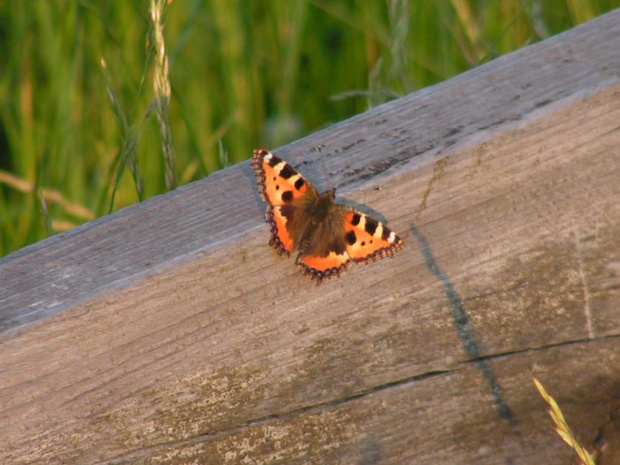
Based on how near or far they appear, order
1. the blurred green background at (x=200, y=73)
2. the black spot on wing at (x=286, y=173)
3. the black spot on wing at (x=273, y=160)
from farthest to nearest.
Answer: the blurred green background at (x=200, y=73)
the black spot on wing at (x=286, y=173)
the black spot on wing at (x=273, y=160)

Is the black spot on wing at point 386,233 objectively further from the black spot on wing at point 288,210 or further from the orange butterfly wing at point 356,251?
the black spot on wing at point 288,210

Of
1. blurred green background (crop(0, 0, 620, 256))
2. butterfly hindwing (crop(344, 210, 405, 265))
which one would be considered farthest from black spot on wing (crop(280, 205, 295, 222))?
blurred green background (crop(0, 0, 620, 256))

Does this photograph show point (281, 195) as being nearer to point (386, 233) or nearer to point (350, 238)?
point (350, 238)

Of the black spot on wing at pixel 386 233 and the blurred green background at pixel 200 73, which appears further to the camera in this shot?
the blurred green background at pixel 200 73

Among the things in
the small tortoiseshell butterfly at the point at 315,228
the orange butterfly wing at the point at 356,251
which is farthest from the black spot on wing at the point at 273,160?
the orange butterfly wing at the point at 356,251

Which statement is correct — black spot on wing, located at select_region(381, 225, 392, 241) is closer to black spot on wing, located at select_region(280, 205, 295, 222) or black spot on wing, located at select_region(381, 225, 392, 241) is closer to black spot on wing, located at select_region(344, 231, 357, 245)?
black spot on wing, located at select_region(344, 231, 357, 245)

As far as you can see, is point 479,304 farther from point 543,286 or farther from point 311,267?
point 311,267
